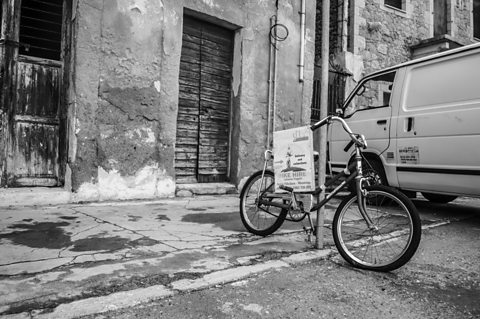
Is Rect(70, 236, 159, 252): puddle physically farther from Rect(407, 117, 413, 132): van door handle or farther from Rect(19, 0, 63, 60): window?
Rect(407, 117, 413, 132): van door handle

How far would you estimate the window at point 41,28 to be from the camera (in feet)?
16.4

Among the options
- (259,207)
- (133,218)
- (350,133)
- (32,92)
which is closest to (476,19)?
(350,133)

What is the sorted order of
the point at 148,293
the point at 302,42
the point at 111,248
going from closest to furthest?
1. the point at 148,293
2. the point at 111,248
3. the point at 302,42

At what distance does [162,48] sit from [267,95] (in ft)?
7.55

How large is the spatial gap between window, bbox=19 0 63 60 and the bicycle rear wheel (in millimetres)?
3527

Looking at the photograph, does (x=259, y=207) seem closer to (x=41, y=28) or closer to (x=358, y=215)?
(x=358, y=215)

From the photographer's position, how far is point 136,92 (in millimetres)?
5438

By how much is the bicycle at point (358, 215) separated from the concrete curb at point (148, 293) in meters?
0.55

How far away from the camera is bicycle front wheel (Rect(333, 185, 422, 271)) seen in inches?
105

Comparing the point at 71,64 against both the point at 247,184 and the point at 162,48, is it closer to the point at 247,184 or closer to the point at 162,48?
the point at 162,48

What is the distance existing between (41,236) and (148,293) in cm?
168

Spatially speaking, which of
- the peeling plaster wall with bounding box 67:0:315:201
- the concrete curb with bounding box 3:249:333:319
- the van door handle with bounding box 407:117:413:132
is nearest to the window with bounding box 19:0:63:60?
the peeling plaster wall with bounding box 67:0:315:201

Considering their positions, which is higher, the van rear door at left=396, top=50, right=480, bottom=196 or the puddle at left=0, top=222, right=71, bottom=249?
the van rear door at left=396, top=50, right=480, bottom=196

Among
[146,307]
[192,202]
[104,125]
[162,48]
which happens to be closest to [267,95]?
[162,48]
